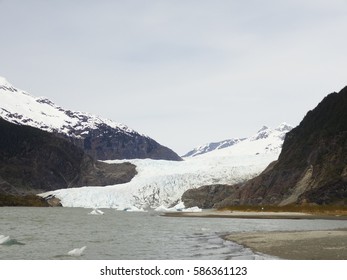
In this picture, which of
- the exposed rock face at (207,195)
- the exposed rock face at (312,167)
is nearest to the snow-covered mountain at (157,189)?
the exposed rock face at (207,195)

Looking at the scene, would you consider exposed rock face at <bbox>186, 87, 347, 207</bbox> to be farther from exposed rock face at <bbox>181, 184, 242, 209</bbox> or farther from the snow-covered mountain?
the snow-covered mountain

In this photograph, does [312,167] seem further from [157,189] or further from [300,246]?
[300,246]

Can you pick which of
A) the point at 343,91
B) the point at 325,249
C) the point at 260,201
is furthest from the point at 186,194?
the point at 325,249

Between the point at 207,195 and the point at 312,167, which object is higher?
the point at 312,167

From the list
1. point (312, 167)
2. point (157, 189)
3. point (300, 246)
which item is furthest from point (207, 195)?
point (300, 246)

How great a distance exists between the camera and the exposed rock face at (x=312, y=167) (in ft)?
280

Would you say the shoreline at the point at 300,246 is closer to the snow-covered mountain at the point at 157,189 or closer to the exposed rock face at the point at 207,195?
the exposed rock face at the point at 207,195

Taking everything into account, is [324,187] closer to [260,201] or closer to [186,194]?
[260,201]

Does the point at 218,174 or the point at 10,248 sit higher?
the point at 218,174

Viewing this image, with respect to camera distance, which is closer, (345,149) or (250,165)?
(345,149)

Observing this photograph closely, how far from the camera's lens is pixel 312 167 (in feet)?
322

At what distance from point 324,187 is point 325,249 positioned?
62590mm

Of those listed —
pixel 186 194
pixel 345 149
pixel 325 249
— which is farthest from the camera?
pixel 186 194
